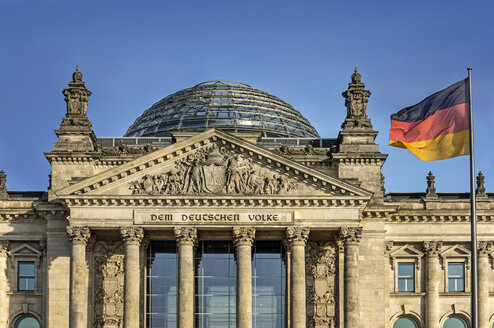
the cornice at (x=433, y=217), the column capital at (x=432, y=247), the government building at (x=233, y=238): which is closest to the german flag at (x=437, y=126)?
the government building at (x=233, y=238)

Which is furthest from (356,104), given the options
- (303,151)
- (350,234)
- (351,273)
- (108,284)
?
(108,284)

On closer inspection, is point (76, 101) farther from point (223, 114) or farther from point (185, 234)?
point (223, 114)

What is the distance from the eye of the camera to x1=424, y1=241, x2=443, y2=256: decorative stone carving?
2908 inches

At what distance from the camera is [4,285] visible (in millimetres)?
71938

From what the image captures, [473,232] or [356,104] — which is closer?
[473,232]

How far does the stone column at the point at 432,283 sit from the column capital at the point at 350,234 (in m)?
8.20

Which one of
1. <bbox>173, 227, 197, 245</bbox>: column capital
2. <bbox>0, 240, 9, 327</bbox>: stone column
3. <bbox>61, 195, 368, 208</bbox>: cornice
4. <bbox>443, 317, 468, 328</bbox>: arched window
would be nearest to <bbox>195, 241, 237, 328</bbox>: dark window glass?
<bbox>173, 227, 197, 245</bbox>: column capital

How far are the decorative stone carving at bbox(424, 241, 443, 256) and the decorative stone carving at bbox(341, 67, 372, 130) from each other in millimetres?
9459

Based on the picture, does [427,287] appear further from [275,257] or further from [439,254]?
[275,257]

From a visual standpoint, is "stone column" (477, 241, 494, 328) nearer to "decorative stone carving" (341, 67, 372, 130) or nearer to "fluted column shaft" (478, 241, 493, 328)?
"fluted column shaft" (478, 241, 493, 328)

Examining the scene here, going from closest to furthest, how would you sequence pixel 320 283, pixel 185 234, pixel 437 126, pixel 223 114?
pixel 437 126
pixel 185 234
pixel 320 283
pixel 223 114

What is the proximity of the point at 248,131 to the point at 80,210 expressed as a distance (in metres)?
20.4

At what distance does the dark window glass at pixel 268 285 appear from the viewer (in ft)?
234

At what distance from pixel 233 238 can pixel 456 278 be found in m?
17.2
